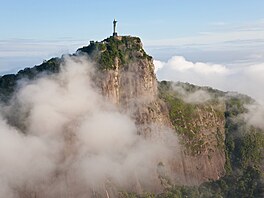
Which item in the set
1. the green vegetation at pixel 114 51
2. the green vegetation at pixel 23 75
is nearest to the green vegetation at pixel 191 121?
the green vegetation at pixel 114 51

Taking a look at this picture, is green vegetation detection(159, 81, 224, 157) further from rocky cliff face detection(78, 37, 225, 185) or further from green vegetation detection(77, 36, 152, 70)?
green vegetation detection(77, 36, 152, 70)

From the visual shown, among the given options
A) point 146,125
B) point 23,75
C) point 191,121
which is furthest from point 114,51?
point 191,121

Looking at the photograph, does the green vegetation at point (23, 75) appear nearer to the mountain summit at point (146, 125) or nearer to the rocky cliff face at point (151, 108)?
the mountain summit at point (146, 125)

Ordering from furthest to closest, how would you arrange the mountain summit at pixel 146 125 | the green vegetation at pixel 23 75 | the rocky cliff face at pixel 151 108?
the rocky cliff face at pixel 151 108, the green vegetation at pixel 23 75, the mountain summit at pixel 146 125

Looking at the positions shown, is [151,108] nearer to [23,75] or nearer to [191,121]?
[191,121]

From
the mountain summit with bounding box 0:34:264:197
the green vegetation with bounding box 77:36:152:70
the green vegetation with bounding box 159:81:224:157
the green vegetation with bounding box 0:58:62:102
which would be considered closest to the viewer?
the mountain summit with bounding box 0:34:264:197

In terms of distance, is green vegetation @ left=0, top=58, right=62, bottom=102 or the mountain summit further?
green vegetation @ left=0, top=58, right=62, bottom=102

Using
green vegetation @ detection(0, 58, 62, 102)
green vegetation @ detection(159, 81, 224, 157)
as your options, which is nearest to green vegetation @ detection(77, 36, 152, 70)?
green vegetation @ detection(0, 58, 62, 102)

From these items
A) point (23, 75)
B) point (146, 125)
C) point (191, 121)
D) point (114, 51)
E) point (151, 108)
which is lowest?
point (191, 121)

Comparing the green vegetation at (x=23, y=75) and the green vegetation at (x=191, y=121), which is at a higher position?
the green vegetation at (x=23, y=75)
